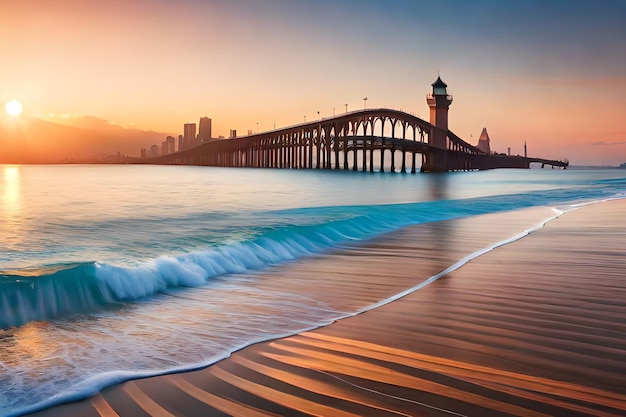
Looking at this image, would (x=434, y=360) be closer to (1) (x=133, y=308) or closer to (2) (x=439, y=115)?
(1) (x=133, y=308)

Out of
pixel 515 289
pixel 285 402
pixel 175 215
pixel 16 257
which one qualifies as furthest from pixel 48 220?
pixel 285 402

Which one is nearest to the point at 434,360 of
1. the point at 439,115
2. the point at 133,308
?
the point at 133,308

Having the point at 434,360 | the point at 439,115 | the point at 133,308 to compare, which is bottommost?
the point at 133,308

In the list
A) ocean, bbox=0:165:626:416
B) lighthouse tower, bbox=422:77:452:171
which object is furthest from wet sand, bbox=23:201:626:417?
lighthouse tower, bbox=422:77:452:171

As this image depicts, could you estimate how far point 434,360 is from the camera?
15.0 ft

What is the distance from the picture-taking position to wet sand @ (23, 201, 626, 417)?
3684 millimetres

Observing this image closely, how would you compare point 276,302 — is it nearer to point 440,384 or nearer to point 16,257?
point 440,384

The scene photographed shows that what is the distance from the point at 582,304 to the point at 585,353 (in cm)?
209

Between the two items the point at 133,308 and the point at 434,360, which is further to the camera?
the point at 133,308

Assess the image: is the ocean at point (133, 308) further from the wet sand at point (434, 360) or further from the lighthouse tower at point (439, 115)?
the lighthouse tower at point (439, 115)

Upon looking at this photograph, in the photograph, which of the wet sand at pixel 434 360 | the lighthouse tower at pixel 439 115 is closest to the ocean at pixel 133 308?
the wet sand at pixel 434 360

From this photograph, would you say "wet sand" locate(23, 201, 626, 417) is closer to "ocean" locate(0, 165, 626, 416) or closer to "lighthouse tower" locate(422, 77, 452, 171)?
"ocean" locate(0, 165, 626, 416)

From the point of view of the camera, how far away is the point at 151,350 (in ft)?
16.9

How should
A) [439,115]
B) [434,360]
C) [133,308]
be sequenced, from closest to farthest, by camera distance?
[434,360] < [133,308] < [439,115]
